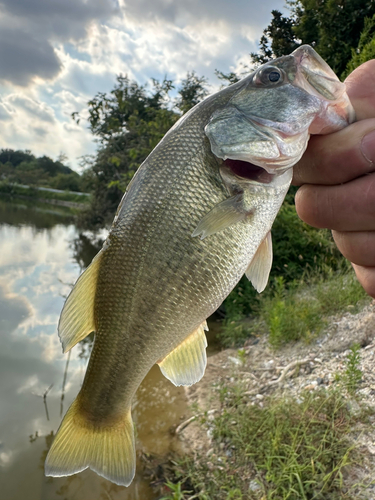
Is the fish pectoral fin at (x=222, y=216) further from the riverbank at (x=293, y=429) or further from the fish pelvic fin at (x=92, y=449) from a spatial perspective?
the riverbank at (x=293, y=429)

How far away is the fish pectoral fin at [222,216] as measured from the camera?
1408mm

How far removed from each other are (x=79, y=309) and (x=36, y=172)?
8025cm

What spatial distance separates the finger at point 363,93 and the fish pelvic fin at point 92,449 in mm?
1817

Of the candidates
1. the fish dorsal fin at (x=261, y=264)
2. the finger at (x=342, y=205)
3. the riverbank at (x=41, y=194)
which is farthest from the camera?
the riverbank at (x=41, y=194)

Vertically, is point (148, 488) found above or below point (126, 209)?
below

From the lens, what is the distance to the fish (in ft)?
4.69

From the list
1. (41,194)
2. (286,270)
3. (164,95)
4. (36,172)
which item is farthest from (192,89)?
(36,172)

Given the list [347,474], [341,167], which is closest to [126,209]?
[341,167]

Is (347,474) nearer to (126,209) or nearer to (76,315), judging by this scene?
(76,315)

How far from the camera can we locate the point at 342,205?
1.46m

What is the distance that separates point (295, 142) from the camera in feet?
4.63

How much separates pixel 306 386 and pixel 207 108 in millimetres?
3810

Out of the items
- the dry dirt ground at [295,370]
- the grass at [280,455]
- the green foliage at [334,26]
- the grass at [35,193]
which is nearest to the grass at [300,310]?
the dry dirt ground at [295,370]

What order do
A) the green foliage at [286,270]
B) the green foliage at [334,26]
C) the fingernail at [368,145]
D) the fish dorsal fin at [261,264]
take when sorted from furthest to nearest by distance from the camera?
the green foliage at [334,26] < the green foliage at [286,270] < the fish dorsal fin at [261,264] < the fingernail at [368,145]
